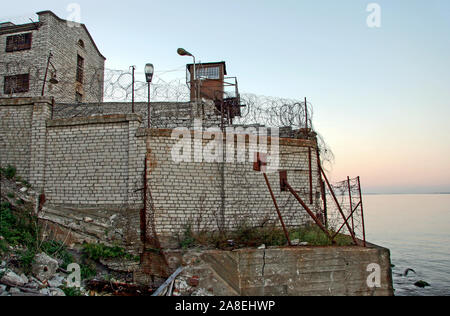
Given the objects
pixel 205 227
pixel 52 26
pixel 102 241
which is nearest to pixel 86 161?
pixel 102 241

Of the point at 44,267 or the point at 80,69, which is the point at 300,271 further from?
the point at 80,69

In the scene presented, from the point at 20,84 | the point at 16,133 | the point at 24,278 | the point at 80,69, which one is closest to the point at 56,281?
the point at 24,278

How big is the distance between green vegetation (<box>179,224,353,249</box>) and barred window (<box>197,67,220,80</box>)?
883cm

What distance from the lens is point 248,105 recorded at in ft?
30.1

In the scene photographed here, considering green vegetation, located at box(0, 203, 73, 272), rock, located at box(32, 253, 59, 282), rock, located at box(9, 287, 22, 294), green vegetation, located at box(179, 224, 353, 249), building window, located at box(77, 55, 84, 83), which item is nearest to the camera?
rock, located at box(9, 287, 22, 294)

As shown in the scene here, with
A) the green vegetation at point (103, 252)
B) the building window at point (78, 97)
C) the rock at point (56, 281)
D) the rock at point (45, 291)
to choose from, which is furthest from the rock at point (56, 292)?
the building window at point (78, 97)

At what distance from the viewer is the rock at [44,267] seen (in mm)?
5898

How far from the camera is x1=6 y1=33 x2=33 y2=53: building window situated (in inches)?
619

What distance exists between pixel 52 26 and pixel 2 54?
3384 millimetres

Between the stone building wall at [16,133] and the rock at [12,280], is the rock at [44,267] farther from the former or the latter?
the stone building wall at [16,133]

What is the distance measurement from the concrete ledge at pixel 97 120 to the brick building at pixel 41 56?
7.27 meters

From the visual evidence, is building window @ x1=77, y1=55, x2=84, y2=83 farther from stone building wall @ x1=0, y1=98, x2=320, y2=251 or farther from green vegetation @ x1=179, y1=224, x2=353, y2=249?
green vegetation @ x1=179, y1=224, x2=353, y2=249

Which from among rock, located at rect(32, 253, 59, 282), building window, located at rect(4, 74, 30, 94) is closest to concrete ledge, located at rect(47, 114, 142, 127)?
rock, located at rect(32, 253, 59, 282)

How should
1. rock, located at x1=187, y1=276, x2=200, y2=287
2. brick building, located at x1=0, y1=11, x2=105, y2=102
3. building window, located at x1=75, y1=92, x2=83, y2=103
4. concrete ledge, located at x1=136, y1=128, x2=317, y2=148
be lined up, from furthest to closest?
building window, located at x1=75, y1=92, x2=83, y2=103 → brick building, located at x1=0, y1=11, x2=105, y2=102 → concrete ledge, located at x1=136, y1=128, x2=317, y2=148 → rock, located at x1=187, y1=276, x2=200, y2=287
